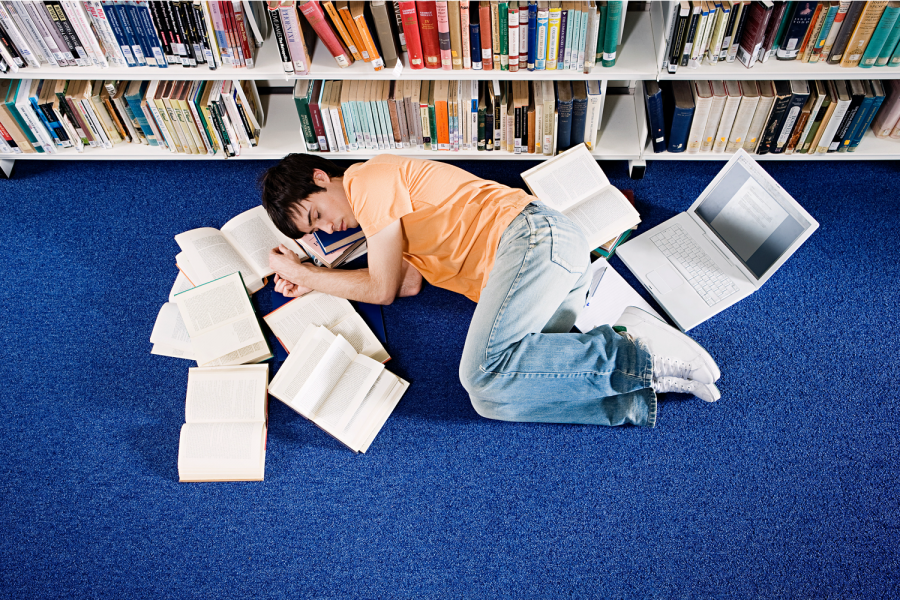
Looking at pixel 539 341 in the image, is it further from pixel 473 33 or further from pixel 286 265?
pixel 473 33

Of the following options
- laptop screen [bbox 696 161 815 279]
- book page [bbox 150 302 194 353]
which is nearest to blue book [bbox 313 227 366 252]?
book page [bbox 150 302 194 353]

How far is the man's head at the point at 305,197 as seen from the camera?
6.19 feet

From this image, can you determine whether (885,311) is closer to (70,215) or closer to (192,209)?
(192,209)

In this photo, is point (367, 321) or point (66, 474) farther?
point (367, 321)

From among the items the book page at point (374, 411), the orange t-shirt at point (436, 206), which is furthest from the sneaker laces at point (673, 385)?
the book page at point (374, 411)

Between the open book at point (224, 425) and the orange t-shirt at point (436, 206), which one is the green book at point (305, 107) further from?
the open book at point (224, 425)

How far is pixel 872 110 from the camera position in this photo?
2.31 m

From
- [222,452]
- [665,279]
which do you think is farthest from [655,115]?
[222,452]

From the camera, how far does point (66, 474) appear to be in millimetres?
2184

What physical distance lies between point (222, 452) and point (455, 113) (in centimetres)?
149

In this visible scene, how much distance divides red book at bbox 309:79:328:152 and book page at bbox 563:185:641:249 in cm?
101

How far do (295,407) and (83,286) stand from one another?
112 cm

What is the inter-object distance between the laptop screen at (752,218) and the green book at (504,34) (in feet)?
2.87

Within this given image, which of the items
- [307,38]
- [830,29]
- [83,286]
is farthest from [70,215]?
[830,29]
